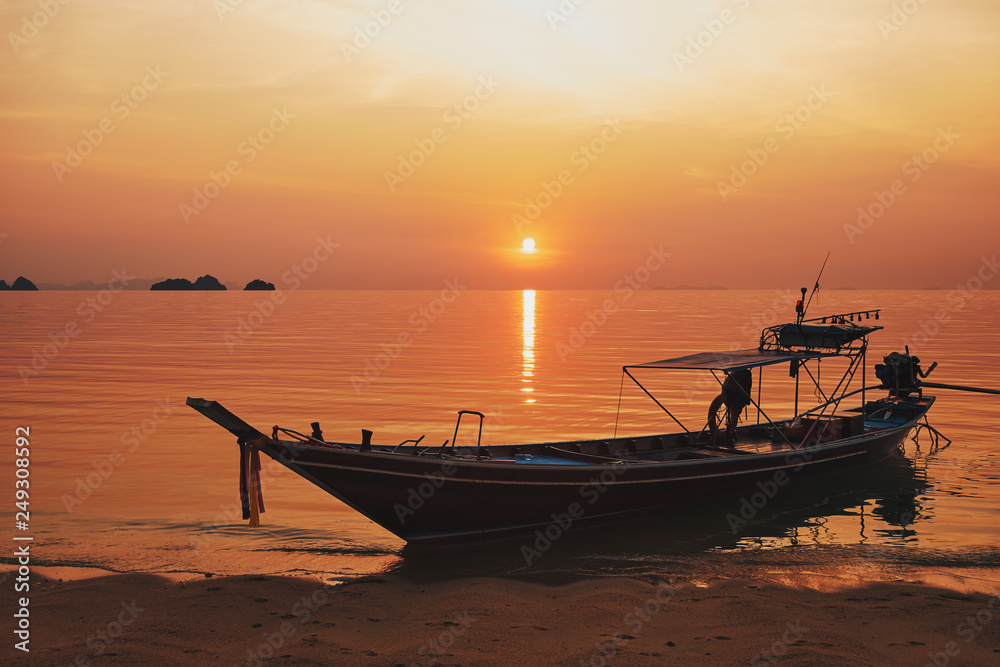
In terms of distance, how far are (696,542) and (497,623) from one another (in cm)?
535

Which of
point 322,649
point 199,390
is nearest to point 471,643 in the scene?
point 322,649

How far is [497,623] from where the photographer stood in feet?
27.0

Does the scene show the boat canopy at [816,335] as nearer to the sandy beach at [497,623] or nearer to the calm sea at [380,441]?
the calm sea at [380,441]

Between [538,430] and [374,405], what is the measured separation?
726cm

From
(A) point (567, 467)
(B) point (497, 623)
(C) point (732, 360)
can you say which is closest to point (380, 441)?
(A) point (567, 467)

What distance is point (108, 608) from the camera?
8422mm

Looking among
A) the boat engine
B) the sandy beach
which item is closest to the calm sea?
the sandy beach

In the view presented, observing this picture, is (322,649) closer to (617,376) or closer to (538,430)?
(538,430)

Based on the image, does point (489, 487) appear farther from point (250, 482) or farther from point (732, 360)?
point (732, 360)

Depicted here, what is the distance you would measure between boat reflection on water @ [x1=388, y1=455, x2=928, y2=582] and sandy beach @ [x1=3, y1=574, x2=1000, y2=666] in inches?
37.2

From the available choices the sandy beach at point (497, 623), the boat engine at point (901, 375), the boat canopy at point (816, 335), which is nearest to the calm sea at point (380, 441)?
the sandy beach at point (497, 623)

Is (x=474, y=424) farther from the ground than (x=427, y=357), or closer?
closer

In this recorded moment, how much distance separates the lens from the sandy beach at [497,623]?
23.9 feet

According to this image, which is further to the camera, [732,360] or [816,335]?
[816,335]
